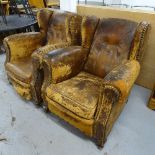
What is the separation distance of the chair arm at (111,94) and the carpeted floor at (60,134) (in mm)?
211

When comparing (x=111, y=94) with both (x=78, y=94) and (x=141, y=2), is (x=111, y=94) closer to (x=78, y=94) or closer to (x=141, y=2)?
(x=78, y=94)

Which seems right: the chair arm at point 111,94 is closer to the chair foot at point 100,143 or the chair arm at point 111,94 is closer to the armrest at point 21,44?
the chair foot at point 100,143

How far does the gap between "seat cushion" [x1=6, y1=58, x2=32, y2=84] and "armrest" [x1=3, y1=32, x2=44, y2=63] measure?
0.29 feet

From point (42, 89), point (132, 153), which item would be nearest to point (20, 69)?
point (42, 89)

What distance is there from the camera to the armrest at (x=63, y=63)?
1.58m

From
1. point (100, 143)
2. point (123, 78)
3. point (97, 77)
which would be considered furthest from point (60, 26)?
point (100, 143)

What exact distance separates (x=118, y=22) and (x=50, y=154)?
53.2 inches

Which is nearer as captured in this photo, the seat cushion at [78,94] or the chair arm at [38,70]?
the seat cushion at [78,94]

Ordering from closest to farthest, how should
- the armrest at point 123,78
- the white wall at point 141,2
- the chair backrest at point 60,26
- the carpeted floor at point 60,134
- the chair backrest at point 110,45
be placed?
the armrest at point 123,78 → the carpeted floor at point 60,134 → the chair backrest at point 110,45 → the chair backrest at point 60,26 → the white wall at point 141,2

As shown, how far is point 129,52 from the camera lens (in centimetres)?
161

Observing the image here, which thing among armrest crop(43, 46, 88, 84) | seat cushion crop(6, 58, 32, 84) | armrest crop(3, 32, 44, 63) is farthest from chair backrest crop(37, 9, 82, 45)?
seat cushion crop(6, 58, 32, 84)

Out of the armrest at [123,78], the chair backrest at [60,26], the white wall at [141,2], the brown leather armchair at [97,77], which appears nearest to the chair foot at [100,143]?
the brown leather armchair at [97,77]

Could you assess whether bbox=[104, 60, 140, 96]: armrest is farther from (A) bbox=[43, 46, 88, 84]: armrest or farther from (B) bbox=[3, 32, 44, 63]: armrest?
(B) bbox=[3, 32, 44, 63]: armrest

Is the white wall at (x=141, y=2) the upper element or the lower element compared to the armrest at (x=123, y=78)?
upper
